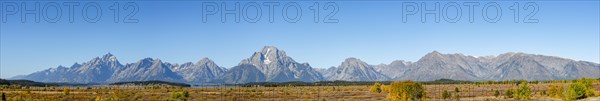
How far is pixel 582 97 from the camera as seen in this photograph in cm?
9019

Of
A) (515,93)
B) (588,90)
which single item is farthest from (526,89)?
(588,90)

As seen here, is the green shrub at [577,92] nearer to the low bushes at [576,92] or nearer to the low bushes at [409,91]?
the low bushes at [576,92]

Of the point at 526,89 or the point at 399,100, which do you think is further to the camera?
the point at 526,89

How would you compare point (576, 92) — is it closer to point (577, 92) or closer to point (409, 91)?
point (577, 92)

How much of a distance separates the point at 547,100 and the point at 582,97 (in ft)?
16.4

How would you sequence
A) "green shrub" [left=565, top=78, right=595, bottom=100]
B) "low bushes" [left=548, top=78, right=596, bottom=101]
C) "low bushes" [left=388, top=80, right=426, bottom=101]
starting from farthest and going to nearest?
"low bushes" [left=548, top=78, right=596, bottom=101] → "green shrub" [left=565, top=78, right=595, bottom=100] → "low bushes" [left=388, top=80, right=426, bottom=101]

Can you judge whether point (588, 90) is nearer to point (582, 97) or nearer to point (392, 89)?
point (582, 97)

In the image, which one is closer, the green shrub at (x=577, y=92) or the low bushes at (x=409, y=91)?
the low bushes at (x=409, y=91)

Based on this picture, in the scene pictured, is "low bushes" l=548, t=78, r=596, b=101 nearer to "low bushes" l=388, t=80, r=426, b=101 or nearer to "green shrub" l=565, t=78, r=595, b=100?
"green shrub" l=565, t=78, r=595, b=100

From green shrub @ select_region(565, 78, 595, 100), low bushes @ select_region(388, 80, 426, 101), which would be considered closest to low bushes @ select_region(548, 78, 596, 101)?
green shrub @ select_region(565, 78, 595, 100)

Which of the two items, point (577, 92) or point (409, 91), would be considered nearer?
point (409, 91)

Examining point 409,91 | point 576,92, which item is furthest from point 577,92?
point 409,91

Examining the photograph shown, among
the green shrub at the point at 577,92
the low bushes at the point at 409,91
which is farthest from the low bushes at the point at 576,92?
the low bushes at the point at 409,91

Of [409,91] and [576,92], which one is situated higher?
[409,91]
